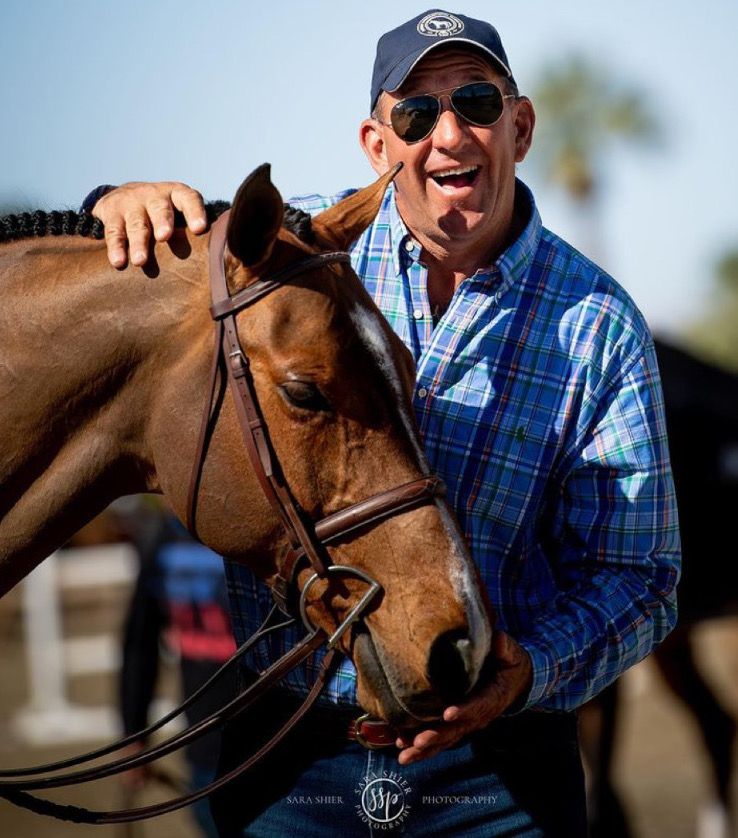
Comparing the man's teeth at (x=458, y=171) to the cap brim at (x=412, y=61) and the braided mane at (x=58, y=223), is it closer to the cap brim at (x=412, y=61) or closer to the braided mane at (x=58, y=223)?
the cap brim at (x=412, y=61)

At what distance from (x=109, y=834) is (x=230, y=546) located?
212 inches

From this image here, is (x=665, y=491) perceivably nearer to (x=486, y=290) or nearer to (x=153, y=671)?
(x=486, y=290)

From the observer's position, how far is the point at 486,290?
2.81 metres

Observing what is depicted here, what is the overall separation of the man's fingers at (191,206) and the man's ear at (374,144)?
0.75 m

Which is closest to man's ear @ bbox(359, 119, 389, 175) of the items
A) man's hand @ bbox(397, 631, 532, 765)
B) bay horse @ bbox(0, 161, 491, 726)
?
bay horse @ bbox(0, 161, 491, 726)

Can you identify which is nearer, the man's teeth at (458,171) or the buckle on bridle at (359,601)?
the buckle on bridle at (359,601)

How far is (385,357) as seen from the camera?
2.36 meters

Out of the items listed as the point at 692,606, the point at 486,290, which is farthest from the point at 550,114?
the point at 486,290

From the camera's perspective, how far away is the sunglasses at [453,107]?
2.84 metres

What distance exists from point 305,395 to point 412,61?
106 cm

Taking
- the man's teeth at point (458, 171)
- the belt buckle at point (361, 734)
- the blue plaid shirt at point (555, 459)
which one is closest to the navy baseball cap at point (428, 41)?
the man's teeth at point (458, 171)

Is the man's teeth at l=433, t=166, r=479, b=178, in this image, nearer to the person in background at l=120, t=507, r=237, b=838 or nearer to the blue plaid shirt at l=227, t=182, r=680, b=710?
the blue plaid shirt at l=227, t=182, r=680, b=710

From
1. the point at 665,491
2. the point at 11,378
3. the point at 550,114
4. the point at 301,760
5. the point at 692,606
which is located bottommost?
the point at 692,606

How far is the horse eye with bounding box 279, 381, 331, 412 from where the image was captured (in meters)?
2.29
